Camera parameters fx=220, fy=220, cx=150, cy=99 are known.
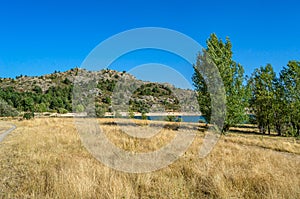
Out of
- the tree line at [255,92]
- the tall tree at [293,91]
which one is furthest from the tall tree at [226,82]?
the tall tree at [293,91]

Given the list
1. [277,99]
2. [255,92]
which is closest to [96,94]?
[255,92]

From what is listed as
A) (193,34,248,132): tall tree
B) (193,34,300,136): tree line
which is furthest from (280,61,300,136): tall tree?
(193,34,248,132): tall tree

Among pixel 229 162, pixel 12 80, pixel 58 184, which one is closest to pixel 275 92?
pixel 229 162

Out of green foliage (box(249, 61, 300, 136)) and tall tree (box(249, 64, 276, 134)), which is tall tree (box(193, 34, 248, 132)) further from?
tall tree (box(249, 64, 276, 134))

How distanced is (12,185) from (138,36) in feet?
36.6

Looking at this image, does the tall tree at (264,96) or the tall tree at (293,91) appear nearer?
the tall tree at (293,91)

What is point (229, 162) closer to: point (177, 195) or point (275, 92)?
point (177, 195)

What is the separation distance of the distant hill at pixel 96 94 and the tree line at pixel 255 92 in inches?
173

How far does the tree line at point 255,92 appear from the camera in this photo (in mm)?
23219

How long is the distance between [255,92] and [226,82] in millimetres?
12491

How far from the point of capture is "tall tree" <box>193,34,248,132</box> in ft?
75.4

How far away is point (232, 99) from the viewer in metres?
22.9

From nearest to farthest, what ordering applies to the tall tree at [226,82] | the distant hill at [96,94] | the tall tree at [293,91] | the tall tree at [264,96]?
the tall tree at [226,82] → the tall tree at [293,91] → the tall tree at [264,96] → the distant hill at [96,94]

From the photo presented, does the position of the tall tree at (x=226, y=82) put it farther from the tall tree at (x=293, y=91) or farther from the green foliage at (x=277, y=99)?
the tall tree at (x=293, y=91)
